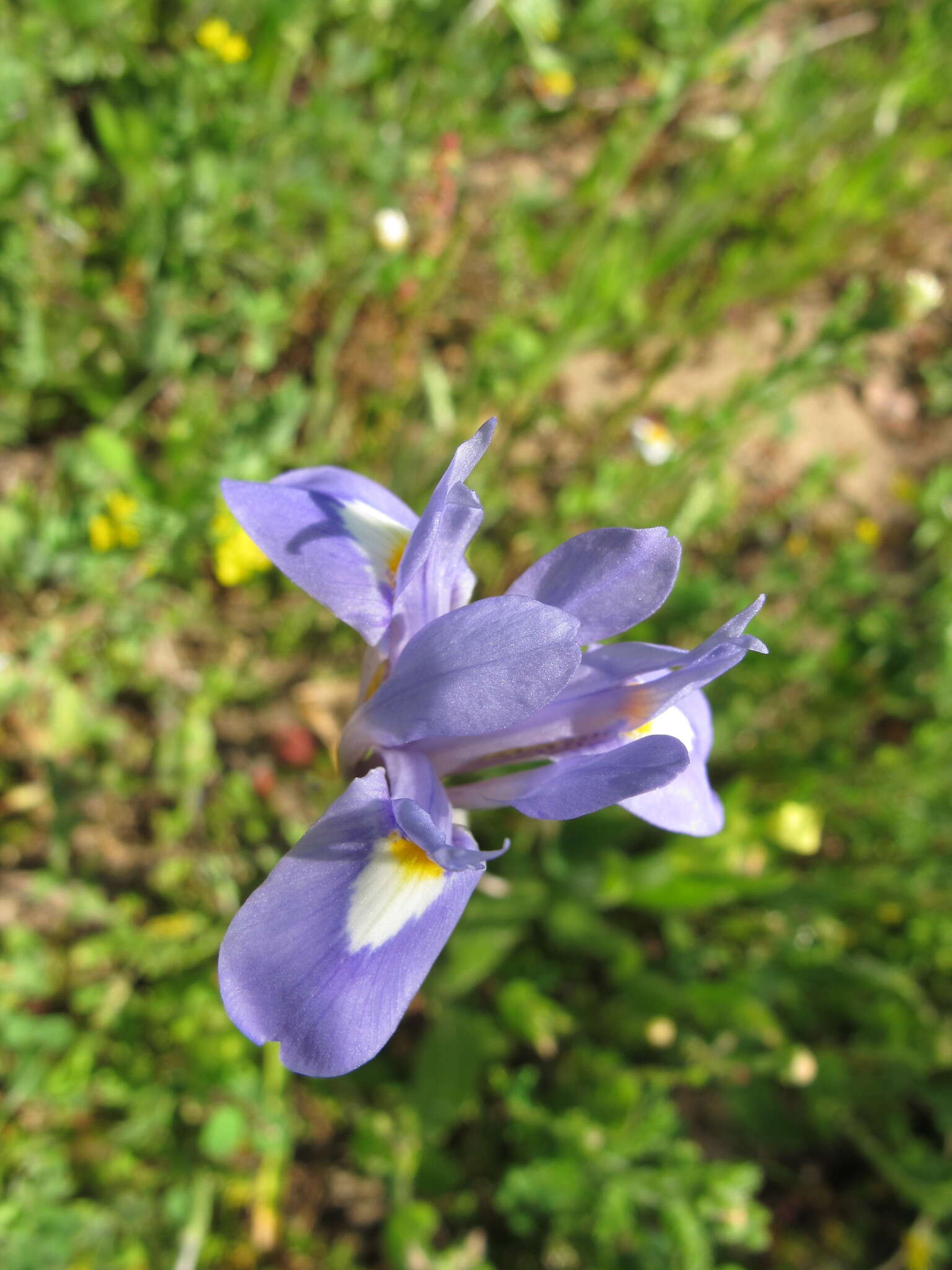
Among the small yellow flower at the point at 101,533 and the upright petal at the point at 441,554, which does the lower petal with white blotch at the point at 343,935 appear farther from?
the small yellow flower at the point at 101,533

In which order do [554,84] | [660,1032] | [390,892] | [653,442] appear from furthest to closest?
1. [554,84]
2. [653,442]
3. [660,1032]
4. [390,892]

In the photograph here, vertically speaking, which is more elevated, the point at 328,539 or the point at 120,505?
the point at 328,539

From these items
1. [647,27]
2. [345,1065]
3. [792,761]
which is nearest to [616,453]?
[792,761]

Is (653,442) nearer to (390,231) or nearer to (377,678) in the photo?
(390,231)

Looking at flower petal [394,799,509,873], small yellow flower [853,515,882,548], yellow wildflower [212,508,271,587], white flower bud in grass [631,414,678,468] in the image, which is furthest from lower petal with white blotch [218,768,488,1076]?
small yellow flower [853,515,882,548]

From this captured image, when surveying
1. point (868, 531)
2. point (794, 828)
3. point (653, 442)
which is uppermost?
point (653, 442)

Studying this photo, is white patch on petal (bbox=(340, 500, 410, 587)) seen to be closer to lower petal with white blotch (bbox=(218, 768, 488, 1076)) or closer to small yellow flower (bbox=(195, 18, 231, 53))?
lower petal with white blotch (bbox=(218, 768, 488, 1076))

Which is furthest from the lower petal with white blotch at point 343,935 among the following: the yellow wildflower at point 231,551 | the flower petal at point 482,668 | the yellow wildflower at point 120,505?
the yellow wildflower at point 120,505

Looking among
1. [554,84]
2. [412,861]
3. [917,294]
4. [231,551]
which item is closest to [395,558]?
[412,861]
